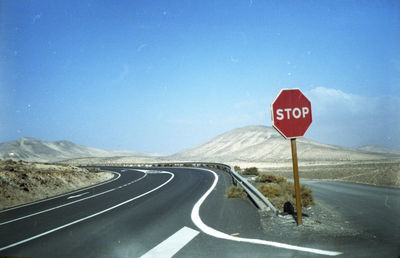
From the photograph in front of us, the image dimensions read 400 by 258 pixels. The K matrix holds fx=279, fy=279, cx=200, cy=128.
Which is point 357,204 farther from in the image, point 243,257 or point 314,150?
point 314,150

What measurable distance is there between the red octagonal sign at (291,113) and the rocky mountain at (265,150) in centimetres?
6828

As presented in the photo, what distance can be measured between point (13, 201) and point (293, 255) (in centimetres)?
1651

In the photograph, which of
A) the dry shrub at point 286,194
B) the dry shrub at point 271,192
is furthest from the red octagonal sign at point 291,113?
the dry shrub at point 271,192

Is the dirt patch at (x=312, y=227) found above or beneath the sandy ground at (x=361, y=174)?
above

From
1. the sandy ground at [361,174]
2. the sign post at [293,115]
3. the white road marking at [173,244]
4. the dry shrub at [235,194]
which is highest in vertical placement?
the sign post at [293,115]

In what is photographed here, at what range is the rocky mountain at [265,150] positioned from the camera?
79613 millimetres

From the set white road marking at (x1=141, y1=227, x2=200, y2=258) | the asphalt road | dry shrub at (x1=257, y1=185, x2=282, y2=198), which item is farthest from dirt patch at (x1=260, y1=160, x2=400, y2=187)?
white road marking at (x1=141, y1=227, x2=200, y2=258)

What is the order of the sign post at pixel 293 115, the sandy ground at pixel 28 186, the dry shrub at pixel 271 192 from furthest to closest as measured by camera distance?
the sandy ground at pixel 28 186 → the dry shrub at pixel 271 192 → the sign post at pixel 293 115

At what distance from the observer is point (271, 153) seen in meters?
102

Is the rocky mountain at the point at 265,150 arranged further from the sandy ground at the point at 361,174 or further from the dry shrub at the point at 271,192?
the dry shrub at the point at 271,192

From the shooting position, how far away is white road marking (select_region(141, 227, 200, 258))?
4.97 m

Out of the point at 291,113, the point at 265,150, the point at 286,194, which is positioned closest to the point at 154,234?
the point at 291,113

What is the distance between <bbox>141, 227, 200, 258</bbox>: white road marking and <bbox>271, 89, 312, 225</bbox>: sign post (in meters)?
2.44

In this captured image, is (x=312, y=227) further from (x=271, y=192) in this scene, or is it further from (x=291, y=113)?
(x=271, y=192)
